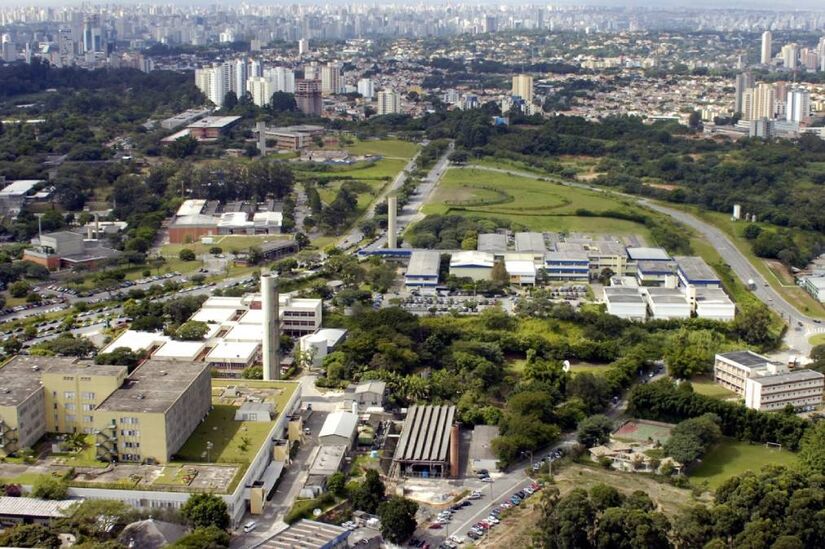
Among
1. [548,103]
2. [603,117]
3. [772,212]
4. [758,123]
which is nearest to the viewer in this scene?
[772,212]

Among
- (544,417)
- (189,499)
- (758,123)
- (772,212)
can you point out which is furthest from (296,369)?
(758,123)

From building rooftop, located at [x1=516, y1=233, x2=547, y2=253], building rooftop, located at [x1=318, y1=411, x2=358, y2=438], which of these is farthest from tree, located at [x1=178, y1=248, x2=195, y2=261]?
building rooftop, located at [x1=318, y1=411, x2=358, y2=438]

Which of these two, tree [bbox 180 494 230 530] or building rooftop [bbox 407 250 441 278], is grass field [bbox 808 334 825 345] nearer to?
building rooftop [bbox 407 250 441 278]

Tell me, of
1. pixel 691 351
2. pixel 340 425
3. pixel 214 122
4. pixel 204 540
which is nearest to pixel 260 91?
pixel 214 122

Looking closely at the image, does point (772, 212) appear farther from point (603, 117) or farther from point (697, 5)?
point (697, 5)

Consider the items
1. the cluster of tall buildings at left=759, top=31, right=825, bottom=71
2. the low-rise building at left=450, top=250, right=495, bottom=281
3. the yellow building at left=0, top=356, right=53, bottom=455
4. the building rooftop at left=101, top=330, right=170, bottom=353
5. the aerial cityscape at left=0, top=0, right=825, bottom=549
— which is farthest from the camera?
the cluster of tall buildings at left=759, top=31, right=825, bottom=71

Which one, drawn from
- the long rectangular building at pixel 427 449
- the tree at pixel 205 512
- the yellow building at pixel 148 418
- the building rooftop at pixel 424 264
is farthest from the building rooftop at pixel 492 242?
the tree at pixel 205 512
